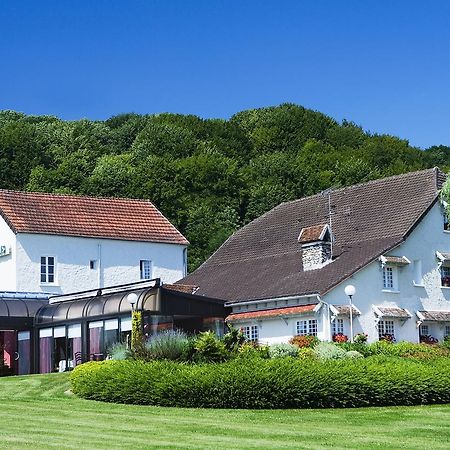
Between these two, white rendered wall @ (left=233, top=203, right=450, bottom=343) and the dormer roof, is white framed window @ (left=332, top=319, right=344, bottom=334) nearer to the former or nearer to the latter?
white rendered wall @ (left=233, top=203, right=450, bottom=343)

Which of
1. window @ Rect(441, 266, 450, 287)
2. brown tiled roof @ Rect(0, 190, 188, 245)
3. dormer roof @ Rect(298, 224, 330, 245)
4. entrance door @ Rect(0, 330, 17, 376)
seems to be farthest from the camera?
brown tiled roof @ Rect(0, 190, 188, 245)

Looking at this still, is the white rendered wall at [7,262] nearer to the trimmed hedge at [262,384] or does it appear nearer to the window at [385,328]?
the window at [385,328]

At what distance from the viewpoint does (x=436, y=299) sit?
42.2 meters

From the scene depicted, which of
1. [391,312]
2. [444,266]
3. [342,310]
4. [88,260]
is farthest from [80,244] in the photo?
[444,266]

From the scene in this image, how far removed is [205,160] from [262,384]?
170 ft

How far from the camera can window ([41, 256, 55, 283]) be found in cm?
5025

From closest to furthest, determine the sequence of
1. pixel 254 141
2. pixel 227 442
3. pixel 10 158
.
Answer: pixel 227 442 < pixel 10 158 < pixel 254 141

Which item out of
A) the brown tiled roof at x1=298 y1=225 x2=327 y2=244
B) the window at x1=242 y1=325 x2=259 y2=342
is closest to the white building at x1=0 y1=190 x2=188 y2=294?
the window at x1=242 y1=325 x2=259 y2=342

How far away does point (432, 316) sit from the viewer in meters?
41.3

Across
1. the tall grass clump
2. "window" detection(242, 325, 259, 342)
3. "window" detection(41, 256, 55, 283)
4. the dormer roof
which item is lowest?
→ the tall grass clump

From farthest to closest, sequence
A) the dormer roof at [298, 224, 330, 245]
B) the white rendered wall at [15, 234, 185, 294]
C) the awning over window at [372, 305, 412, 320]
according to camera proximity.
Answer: the white rendered wall at [15, 234, 185, 294] → the dormer roof at [298, 224, 330, 245] → the awning over window at [372, 305, 412, 320]

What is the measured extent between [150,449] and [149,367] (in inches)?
381

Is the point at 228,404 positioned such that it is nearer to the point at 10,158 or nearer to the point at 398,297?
the point at 398,297

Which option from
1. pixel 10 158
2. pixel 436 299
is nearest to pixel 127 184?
pixel 10 158
